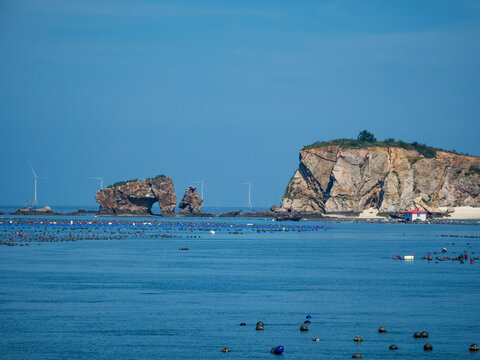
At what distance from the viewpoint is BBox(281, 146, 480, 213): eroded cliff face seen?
186125 mm

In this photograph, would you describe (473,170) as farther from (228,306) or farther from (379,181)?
(228,306)

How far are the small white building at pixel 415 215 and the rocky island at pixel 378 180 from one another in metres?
10.1

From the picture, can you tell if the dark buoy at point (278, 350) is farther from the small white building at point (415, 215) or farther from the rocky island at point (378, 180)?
the rocky island at point (378, 180)

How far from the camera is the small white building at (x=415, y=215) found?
578 ft

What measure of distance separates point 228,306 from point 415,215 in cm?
14443

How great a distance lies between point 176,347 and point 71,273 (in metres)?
25.9

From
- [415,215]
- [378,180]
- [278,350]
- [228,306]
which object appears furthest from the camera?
[378,180]

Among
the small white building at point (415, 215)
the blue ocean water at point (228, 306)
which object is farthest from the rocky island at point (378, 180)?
the blue ocean water at point (228, 306)

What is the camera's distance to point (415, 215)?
579ft

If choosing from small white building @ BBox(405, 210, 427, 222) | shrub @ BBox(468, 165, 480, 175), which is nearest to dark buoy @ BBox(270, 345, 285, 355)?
small white building @ BBox(405, 210, 427, 222)

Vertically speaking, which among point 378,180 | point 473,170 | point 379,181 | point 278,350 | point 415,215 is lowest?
point 278,350

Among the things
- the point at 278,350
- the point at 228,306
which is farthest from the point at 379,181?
the point at 278,350

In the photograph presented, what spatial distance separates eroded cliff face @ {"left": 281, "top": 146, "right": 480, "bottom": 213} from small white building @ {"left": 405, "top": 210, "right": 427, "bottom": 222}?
33.4ft

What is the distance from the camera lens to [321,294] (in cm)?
4319
